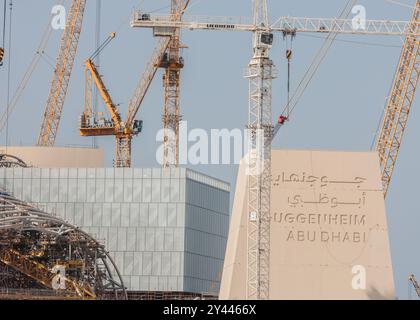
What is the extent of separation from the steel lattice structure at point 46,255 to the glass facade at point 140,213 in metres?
16.4

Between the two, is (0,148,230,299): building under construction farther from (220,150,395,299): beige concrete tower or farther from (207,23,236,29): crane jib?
(220,150,395,299): beige concrete tower

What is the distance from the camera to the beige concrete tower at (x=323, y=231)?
12912 centimetres

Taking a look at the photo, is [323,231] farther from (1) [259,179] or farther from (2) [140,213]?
(2) [140,213]

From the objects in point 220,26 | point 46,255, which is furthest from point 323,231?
point 46,255

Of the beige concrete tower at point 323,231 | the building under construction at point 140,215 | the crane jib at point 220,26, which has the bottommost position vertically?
the beige concrete tower at point 323,231

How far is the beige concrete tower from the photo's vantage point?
424ft

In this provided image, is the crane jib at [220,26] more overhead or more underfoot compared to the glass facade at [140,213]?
more overhead

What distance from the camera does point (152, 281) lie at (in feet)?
572

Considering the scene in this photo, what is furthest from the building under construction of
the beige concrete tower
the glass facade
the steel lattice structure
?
the beige concrete tower

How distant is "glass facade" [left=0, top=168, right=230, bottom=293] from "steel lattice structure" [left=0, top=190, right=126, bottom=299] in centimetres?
1642

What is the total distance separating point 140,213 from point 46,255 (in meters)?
23.6

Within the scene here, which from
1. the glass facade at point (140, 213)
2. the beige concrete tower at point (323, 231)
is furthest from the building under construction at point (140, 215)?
the beige concrete tower at point (323, 231)

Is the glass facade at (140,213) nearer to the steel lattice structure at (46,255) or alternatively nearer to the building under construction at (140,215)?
the building under construction at (140,215)
